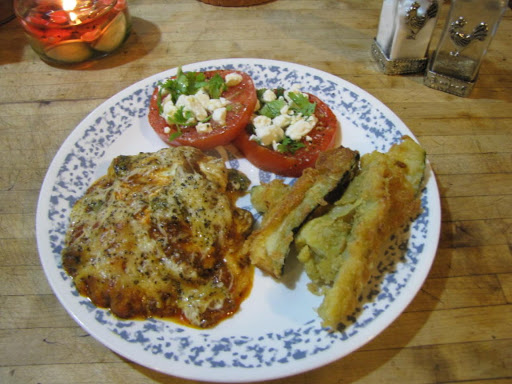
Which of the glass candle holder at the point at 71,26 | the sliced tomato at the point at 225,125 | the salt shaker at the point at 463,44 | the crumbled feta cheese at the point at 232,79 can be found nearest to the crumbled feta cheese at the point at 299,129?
the sliced tomato at the point at 225,125

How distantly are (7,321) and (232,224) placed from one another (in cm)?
122

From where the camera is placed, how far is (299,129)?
2.36 meters

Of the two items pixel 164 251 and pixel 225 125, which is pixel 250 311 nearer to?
pixel 164 251

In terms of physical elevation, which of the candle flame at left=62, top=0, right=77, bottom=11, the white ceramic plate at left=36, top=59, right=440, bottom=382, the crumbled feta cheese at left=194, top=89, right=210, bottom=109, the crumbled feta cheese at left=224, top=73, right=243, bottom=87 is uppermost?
the candle flame at left=62, top=0, right=77, bottom=11

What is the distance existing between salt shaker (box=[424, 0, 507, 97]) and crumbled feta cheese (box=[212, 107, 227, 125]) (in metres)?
1.63

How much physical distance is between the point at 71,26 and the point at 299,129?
1.95m

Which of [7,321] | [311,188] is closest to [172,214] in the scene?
[311,188]

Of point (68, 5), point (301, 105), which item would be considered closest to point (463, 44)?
point (301, 105)

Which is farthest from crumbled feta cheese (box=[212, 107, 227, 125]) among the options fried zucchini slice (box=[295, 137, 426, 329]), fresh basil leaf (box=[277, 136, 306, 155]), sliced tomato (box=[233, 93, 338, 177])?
fried zucchini slice (box=[295, 137, 426, 329])

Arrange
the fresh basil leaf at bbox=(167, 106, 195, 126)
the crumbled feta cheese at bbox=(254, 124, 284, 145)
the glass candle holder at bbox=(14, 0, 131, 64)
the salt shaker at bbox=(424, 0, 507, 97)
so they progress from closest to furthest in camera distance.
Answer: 1. the crumbled feta cheese at bbox=(254, 124, 284, 145)
2. the fresh basil leaf at bbox=(167, 106, 195, 126)
3. the salt shaker at bbox=(424, 0, 507, 97)
4. the glass candle holder at bbox=(14, 0, 131, 64)

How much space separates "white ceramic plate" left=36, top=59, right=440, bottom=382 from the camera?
1663mm

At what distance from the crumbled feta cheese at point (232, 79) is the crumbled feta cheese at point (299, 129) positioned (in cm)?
50

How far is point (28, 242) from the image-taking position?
2.32m

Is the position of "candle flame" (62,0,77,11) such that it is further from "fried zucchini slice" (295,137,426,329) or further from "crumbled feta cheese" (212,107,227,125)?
"fried zucchini slice" (295,137,426,329)
